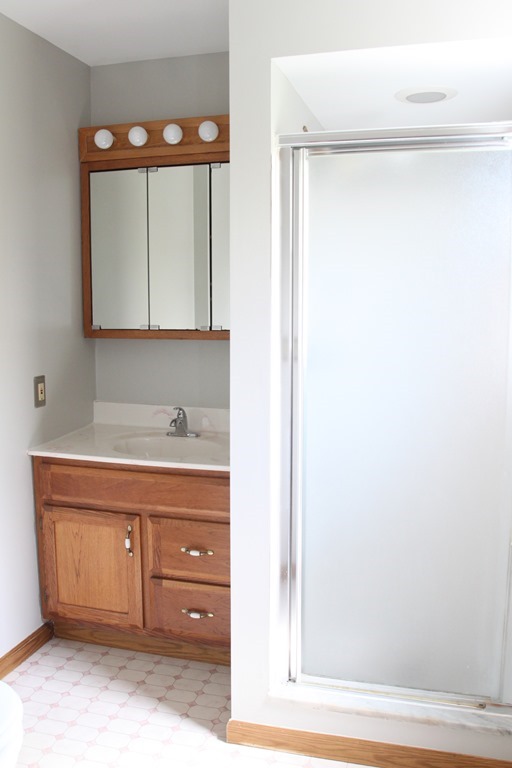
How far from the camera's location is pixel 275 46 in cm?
198

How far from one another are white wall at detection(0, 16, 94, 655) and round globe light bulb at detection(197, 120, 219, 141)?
0.59 meters

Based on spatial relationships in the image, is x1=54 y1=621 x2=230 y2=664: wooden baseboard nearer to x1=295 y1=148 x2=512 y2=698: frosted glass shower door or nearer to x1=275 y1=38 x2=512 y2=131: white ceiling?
x1=295 y1=148 x2=512 y2=698: frosted glass shower door

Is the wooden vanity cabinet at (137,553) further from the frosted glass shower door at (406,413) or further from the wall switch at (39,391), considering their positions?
the frosted glass shower door at (406,413)

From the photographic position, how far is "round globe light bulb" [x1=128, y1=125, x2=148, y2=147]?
289cm

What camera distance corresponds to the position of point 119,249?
306 centimetres

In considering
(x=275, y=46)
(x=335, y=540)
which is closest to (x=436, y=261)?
(x=275, y=46)

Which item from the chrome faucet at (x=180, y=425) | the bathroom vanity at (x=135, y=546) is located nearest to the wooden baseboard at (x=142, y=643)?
the bathroom vanity at (x=135, y=546)

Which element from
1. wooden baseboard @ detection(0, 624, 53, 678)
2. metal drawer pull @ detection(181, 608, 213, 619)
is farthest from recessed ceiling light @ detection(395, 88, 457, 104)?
wooden baseboard @ detection(0, 624, 53, 678)

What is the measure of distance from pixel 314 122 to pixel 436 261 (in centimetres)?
94

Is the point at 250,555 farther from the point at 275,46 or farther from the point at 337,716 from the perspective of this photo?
the point at 275,46

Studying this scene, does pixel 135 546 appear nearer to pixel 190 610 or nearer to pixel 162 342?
pixel 190 610

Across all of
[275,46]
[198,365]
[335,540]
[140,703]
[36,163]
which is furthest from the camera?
[198,365]

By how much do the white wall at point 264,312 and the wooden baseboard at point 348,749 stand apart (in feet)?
0.07

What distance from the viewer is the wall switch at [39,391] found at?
9.31 feet
